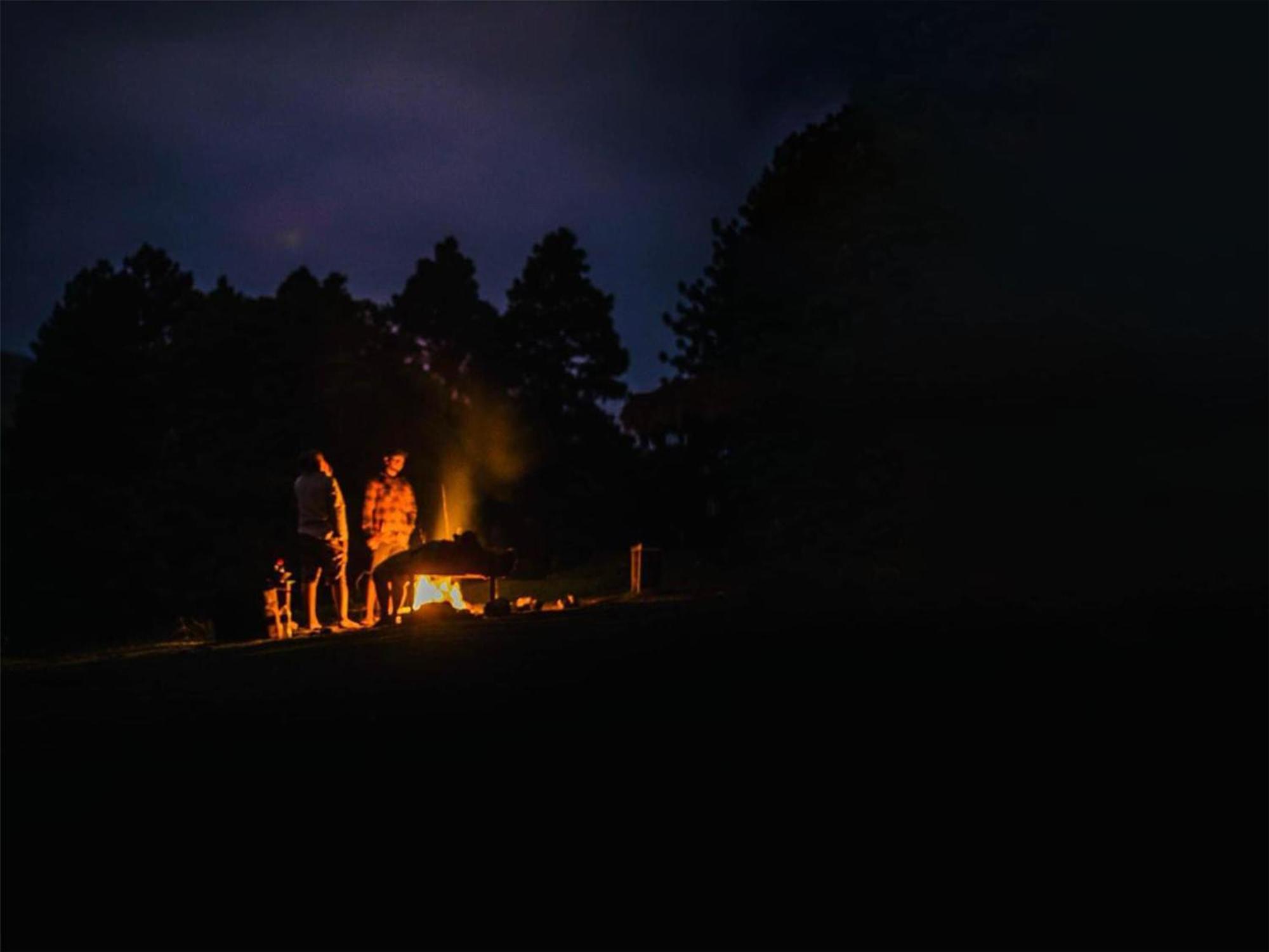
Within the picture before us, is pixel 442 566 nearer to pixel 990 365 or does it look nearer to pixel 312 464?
pixel 312 464

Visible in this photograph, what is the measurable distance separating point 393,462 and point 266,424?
22696 mm

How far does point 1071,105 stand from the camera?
16.5 meters

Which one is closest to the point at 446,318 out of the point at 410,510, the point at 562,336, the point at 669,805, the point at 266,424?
the point at 562,336

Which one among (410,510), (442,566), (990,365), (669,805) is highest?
(990,365)

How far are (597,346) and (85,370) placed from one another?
19928 mm

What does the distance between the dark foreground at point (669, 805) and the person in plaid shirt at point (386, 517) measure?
6758mm

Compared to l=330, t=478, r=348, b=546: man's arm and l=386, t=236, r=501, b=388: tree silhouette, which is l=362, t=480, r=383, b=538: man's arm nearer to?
l=330, t=478, r=348, b=546: man's arm

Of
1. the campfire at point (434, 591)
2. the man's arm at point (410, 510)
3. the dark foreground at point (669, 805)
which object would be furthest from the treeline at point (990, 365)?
the dark foreground at point (669, 805)

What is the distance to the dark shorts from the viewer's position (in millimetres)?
13195

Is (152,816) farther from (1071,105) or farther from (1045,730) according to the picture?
(1071,105)

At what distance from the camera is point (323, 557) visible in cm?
1322

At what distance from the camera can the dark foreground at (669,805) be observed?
3.27 metres

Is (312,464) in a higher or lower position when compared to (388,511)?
higher

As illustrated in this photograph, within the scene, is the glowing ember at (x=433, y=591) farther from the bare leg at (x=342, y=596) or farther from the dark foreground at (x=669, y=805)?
the dark foreground at (x=669, y=805)
